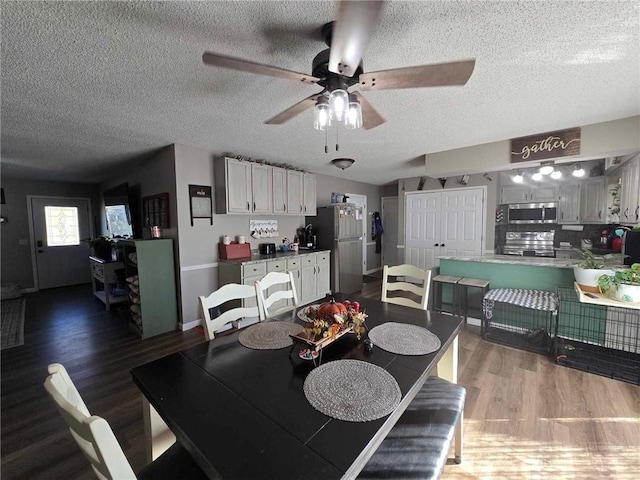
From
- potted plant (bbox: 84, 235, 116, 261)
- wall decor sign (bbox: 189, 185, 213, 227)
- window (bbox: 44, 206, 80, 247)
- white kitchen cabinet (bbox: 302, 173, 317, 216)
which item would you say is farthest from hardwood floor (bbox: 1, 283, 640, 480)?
window (bbox: 44, 206, 80, 247)

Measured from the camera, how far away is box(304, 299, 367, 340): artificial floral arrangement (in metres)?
1.27

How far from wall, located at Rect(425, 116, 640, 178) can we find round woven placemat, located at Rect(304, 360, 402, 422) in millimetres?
3309

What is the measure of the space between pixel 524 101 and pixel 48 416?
4402 millimetres

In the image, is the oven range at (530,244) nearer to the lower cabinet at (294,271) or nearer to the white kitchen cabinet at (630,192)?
the white kitchen cabinet at (630,192)

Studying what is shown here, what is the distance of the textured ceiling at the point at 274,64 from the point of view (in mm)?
1247

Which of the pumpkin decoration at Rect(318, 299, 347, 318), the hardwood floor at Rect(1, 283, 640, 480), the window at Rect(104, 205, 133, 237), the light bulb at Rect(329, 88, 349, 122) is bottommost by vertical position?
the hardwood floor at Rect(1, 283, 640, 480)

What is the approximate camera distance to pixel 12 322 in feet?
12.2

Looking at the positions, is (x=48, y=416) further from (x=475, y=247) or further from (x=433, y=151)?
(x=475, y=247)

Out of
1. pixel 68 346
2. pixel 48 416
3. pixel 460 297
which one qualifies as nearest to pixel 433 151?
pixel 460 297

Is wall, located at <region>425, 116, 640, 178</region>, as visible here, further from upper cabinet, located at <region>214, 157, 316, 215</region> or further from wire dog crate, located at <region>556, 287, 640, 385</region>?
upper cabinet, located at <region>214, 157, 316, 215</region>

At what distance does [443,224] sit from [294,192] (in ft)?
9.89

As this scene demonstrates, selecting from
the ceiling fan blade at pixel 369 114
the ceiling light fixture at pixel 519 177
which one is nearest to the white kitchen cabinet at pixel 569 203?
the ceiling light fixture at pixel 519 177

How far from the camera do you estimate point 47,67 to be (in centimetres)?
161

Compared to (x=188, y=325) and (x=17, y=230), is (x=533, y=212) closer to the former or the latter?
(x=188, y=325)
